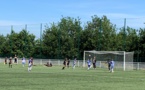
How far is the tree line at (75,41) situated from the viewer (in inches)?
2532

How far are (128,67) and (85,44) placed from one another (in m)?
17.6

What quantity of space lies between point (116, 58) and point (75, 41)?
16.9 m

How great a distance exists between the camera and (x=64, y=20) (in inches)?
3344

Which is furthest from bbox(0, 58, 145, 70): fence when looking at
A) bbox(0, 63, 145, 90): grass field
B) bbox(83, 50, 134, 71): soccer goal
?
bbox(0, 63, 145, 90): grass field

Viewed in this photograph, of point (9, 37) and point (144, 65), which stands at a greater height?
point (9, 37)

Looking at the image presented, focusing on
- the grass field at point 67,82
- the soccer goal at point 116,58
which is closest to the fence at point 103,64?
the soccer goal at point 116,58

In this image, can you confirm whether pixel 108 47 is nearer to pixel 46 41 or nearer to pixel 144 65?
pixel 144 65

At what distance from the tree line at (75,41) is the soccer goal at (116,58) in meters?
2.31

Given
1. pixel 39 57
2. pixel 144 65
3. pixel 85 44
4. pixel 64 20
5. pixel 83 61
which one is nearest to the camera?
pixel 144 65

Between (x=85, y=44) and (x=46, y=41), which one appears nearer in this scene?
(x=85, y=44)

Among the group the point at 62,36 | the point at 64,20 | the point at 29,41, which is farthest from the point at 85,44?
the point at 29,41

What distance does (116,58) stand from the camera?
2343 inches

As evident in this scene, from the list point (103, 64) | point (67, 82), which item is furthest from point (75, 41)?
point (67, 82)

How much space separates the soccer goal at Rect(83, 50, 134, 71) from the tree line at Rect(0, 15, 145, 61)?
2.31m
